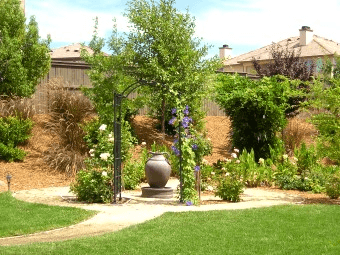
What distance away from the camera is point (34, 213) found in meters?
10.7

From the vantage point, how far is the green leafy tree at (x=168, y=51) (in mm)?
20500

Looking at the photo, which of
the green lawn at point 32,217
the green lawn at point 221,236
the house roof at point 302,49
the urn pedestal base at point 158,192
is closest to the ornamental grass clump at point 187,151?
the urn pedestal base at point 158,192

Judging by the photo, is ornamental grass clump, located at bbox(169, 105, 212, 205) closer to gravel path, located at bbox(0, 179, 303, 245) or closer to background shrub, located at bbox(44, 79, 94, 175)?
gravel path, located at bbox(0, 179, 303, 245)

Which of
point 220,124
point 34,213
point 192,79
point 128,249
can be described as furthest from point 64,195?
point 220,124

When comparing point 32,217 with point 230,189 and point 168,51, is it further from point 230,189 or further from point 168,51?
point 168,51

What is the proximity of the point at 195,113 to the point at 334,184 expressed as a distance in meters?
9.31

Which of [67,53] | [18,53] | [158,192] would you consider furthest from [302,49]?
[158,192]

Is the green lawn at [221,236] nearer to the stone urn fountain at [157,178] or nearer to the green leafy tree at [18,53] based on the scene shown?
the stone urn fountain at [157,178]

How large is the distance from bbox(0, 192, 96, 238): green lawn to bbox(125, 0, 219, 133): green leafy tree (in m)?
9.58

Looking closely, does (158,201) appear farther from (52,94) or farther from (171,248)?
(52,94)

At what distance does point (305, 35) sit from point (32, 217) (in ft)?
122

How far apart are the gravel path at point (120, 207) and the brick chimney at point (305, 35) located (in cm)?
3116

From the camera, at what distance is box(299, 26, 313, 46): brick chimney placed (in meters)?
44.0

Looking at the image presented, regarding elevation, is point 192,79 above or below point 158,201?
above
